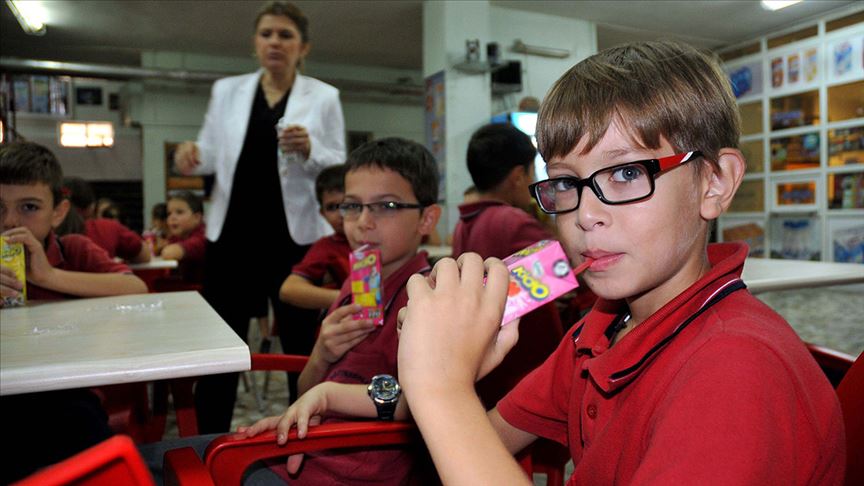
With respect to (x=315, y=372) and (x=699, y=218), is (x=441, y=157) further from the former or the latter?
(x=699, y=218)

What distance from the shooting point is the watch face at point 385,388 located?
118 centimetres

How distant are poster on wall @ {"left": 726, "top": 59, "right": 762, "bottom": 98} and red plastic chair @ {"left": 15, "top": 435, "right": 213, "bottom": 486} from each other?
9399 mm

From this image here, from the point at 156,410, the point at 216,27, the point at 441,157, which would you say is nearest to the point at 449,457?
the point at 156,410

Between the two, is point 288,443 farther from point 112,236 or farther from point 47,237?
point 112,236

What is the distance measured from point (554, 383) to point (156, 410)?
130cm

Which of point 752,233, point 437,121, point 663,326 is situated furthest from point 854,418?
point 752,233

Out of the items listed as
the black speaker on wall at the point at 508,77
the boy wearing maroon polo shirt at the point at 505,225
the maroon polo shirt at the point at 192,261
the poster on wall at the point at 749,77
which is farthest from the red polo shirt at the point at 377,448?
the poster on wall at the point at 749,77

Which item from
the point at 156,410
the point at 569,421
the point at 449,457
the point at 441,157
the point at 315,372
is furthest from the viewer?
the point at 441,157

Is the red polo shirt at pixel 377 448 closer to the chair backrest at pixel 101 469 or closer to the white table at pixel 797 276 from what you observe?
the chair backrest at pixel 101 469

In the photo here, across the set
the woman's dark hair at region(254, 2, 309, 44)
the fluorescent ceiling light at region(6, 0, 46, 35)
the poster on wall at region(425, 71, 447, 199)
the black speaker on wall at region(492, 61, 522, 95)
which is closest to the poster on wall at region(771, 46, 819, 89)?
the black speaker on wall at region(492, 61, 522, 95)

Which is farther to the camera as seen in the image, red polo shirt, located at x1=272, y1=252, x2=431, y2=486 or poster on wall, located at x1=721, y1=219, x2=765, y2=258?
poster on wall, located at x1=721, y1=219, x2=765, y2=258

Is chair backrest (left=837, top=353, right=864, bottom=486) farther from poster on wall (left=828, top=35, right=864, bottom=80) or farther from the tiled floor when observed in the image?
poster on wall (left=828, top=35, right=864, bottom=80)

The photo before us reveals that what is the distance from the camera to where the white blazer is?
7.80 feet

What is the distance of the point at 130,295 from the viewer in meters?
2.01
